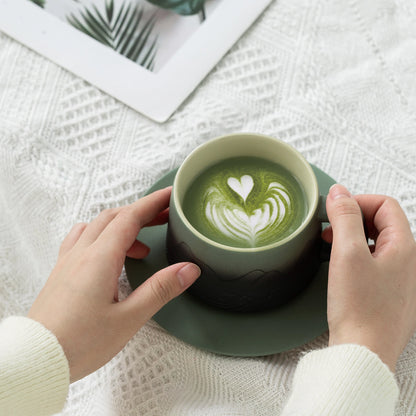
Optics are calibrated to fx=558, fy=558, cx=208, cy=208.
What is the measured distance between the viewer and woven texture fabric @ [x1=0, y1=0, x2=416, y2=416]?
27.3 inches

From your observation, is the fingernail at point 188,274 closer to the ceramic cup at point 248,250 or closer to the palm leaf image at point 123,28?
the ceramic cup at point 248,250

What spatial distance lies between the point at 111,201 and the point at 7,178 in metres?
0.14

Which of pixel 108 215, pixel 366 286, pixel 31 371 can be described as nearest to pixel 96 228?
pixel 108 215

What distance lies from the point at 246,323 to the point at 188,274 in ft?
0.29

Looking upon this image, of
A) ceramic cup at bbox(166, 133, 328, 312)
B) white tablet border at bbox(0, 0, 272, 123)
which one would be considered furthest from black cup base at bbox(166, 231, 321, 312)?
white tablet border at bbox(0, 0, 272, 123)

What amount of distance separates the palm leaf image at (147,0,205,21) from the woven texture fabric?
0.08 metres

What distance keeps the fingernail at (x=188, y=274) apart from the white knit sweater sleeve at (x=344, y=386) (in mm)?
133

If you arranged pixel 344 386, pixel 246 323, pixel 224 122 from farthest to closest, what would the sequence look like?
pixel 224 122, pixel 246 323, pixel 344 386

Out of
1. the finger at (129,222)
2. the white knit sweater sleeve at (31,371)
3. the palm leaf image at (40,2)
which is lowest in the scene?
the white knit sweater sleeve at (31,371)

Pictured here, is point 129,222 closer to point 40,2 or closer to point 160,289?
point 160,289

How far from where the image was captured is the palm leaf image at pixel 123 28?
2.55ft

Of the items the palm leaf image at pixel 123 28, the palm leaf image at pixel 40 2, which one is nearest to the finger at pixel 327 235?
the palm leaf image at pixel 123 28

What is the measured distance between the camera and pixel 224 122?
744 millimetres

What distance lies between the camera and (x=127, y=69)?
30.4 inches
